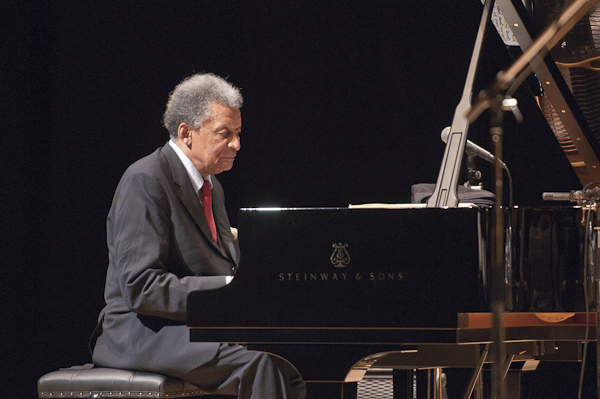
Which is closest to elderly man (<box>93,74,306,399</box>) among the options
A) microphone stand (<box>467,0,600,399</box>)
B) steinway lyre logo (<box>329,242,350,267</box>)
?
steinway lyre logo (<box>329,242,350,267</box>)

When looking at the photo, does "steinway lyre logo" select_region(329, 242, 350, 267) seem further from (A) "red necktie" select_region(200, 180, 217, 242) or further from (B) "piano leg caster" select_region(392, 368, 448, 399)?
(A) "red necktie" select_region(200, 180, 217, 242)

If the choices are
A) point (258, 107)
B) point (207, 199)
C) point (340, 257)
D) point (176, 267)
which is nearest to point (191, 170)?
point (207, 199)

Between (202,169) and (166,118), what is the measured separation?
0.89 ft

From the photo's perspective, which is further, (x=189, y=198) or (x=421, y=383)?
(x=421, y=383)

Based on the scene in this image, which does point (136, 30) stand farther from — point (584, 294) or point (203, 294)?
point (584, 294)

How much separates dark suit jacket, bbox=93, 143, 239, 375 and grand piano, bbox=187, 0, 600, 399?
28cm

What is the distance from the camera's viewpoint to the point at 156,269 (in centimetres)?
205

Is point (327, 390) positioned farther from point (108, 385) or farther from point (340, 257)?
point (108, 385)

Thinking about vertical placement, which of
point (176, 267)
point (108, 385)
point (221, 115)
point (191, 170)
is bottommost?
point (108, 385)

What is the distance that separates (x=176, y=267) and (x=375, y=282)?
0.79 metres

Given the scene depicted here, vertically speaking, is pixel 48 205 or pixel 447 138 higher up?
pixel 447 138

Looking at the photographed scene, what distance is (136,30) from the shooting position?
3602mm

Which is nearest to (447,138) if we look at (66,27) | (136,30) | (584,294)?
(584,294)

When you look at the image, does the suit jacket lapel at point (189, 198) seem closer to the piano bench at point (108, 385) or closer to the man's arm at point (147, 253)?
the man's arm at point (147, 253)
